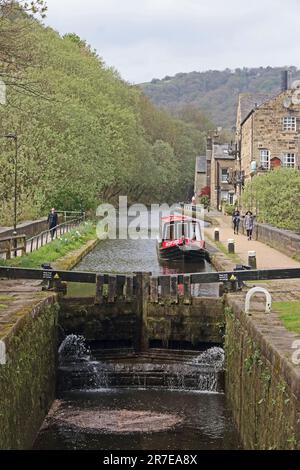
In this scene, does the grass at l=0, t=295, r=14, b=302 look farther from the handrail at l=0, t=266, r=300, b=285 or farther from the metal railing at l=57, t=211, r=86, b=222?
the metal railing at l=57, t=211, r=86, b=222

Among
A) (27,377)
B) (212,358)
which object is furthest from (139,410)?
(212,358)

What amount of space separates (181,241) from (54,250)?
6070 millimetres

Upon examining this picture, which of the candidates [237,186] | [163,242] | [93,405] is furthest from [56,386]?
[237,186]

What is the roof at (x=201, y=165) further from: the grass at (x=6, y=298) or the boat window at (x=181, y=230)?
the grass at (x=6, y=298)

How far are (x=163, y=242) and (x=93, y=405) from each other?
63.0 ft

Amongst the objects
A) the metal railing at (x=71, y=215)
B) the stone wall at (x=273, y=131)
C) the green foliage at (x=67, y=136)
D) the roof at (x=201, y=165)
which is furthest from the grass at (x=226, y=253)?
the roof at (x=201, y=165)

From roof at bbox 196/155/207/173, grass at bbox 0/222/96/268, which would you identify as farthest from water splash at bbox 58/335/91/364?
roof at bbox 196/155/207/173

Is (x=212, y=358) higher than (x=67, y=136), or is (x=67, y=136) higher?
(x=67, y=136)

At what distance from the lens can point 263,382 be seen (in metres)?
10.4

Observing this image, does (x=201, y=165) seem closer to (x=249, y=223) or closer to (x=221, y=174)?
(x=221, y=174)

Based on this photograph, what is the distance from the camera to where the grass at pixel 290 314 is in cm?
1178

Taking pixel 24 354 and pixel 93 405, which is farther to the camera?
pixel 93 405
